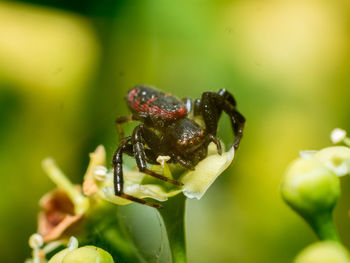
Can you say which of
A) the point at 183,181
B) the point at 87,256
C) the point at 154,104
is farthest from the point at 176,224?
the point at 154,104

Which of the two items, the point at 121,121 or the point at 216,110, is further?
the point at 121,121

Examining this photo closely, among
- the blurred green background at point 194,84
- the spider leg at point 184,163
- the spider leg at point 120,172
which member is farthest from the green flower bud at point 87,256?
the blurred green background at point 194,84

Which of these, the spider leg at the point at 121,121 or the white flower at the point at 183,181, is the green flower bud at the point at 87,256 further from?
the spider leg at the point at 121,121

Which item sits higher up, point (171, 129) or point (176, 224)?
point (171, 129)

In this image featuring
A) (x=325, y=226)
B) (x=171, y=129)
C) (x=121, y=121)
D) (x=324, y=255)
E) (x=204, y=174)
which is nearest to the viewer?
(x=324, y=255)

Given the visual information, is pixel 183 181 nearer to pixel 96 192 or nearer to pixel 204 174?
pixel 204 174

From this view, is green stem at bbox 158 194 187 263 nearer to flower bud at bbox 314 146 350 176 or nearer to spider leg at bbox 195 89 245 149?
spider leg at bbox 195 89 245 149
